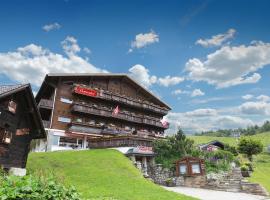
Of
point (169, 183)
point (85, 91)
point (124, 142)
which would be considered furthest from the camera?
point (85, 91)

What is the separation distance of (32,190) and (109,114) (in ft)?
131

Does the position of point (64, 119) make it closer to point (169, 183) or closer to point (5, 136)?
point (169, 183)

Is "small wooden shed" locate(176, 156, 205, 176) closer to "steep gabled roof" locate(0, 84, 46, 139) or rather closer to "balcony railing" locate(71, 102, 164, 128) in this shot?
"steep gabled roof" locate(0, 84, 46, 139)

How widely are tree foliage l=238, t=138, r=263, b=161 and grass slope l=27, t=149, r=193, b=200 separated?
2953 cm

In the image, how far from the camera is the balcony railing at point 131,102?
47.2m

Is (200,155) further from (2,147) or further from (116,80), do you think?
(116,80)

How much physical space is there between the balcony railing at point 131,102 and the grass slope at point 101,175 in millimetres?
17838

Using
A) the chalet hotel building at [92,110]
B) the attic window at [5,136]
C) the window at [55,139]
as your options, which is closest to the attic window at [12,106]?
the attic window at [5,136]

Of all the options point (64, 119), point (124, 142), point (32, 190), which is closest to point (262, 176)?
point (124, 142)

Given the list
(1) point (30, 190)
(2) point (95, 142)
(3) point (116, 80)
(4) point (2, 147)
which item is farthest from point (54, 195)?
(3) point (116, 80)

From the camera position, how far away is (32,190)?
6789 mm

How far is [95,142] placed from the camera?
36.9 m

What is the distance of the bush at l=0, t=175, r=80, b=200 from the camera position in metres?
6.52

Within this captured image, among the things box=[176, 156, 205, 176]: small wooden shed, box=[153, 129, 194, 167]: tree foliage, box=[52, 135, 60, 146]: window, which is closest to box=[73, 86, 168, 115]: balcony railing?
box=[52, 135, 60, 146]: window
